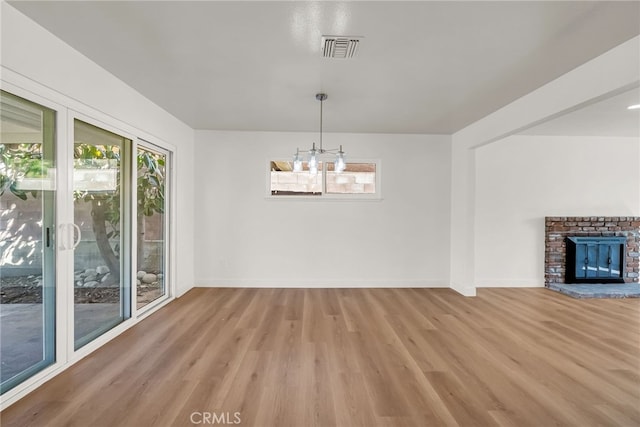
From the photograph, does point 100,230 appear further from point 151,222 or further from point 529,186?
point 529,186

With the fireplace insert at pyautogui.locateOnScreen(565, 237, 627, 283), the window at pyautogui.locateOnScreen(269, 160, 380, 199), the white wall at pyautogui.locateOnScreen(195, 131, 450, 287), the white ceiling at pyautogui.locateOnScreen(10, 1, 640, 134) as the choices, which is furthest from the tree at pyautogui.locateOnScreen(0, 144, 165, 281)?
the fireplace insert at pyautogui.locateOnScreen(565, 237, 627, 283)

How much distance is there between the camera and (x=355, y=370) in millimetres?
2264

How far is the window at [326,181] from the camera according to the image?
4746 millimetres

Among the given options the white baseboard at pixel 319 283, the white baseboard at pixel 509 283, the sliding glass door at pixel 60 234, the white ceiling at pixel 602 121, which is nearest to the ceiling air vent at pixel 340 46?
the sliding glass door at pixel 60 234

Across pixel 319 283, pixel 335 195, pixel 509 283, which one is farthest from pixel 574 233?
pixel 319 283

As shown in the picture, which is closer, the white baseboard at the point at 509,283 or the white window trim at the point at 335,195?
the white window trim at the point at 335,195

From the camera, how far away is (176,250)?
13.4 feet

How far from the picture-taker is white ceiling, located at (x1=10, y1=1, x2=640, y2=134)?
1779 mm

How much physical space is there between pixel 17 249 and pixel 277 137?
136 inches

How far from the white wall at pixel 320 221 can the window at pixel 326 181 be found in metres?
0.13

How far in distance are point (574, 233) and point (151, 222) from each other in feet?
22.0

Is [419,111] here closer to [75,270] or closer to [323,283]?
[323,283]

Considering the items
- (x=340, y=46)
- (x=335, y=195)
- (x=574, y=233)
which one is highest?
Answer: (x=340, y=46)

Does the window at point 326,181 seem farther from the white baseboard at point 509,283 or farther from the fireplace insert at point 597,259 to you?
the fireplace insert at point 597,259
